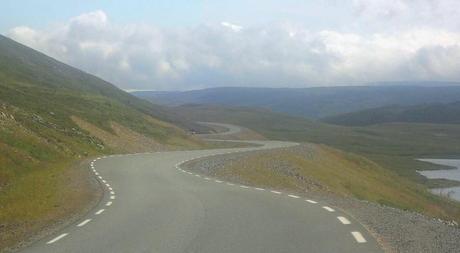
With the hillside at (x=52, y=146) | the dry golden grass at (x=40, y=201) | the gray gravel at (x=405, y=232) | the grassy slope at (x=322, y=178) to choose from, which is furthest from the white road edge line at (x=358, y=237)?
the grassy slope at (x=322, y=178)

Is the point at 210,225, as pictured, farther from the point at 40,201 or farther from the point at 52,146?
the point at 52,146

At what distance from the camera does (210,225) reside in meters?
14.7

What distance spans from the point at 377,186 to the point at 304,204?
3890 cm

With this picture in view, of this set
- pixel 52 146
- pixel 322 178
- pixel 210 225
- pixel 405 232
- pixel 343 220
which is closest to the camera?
pixel 405 232

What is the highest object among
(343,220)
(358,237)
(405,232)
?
(358,237)

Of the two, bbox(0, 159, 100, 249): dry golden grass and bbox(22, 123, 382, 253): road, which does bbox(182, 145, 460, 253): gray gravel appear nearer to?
bbox(22, 123, 382, 253): road

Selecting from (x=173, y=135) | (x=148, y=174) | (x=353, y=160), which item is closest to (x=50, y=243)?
(x=148, y=174)

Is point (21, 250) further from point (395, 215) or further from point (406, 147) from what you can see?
point (406, 147)

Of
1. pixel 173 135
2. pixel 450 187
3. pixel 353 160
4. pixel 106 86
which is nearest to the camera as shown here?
pixel 353 160

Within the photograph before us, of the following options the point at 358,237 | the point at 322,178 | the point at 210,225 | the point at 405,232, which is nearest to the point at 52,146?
the point at 322,178

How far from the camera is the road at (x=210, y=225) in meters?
12.0

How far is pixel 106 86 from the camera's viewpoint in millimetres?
193250

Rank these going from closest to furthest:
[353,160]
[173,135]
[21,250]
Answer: [21,250], [353,160], [173,135]

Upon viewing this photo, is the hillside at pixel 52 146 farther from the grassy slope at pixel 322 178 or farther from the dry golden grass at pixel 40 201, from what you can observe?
the grassy slope at pixel 322 178
